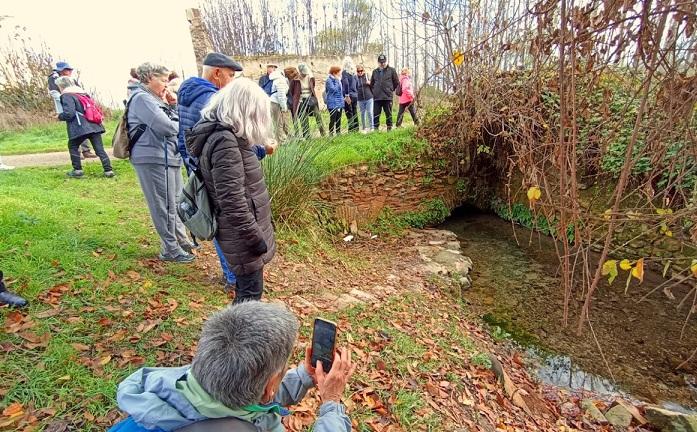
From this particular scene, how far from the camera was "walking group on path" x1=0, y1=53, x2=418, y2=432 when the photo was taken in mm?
1124

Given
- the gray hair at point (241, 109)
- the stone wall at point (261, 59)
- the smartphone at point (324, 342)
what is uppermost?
the stone wall at point (261, 59)

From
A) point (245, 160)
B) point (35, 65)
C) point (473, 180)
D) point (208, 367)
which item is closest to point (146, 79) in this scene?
point (245, 160)

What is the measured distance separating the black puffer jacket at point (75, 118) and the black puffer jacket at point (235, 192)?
4940 mm

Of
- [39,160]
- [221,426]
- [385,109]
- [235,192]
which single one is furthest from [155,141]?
[385,109]

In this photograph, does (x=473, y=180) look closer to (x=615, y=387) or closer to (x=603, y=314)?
A: (x=603, y=314)

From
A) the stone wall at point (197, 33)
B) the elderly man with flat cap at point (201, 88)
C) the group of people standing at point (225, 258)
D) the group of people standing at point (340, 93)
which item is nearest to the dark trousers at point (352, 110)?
the group of people standing at point (340, 93)

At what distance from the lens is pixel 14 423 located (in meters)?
1.99

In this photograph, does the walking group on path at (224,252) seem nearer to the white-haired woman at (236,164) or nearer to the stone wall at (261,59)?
the white-haired woman at (236,164)

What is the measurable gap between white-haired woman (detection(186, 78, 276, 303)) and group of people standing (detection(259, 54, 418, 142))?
185 inches

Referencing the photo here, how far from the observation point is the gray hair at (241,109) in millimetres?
2396

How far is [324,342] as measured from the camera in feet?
5.19

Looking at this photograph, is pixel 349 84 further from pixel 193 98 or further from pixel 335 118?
pixel 193 98

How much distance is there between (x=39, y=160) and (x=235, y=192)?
8.27 meters

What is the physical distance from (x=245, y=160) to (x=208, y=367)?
166 centimetres
